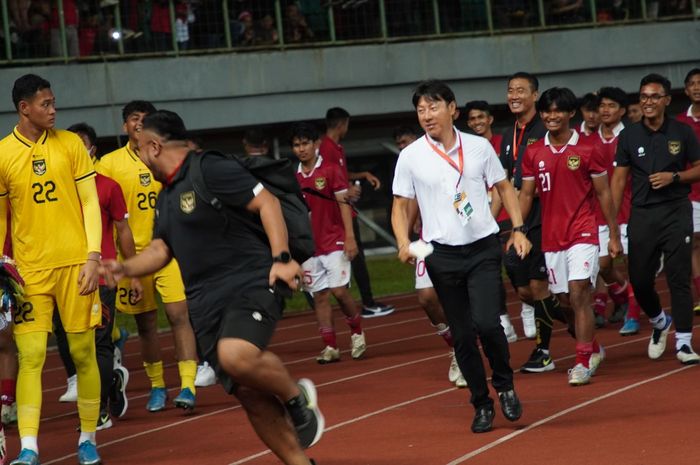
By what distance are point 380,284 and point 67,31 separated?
6.98 m

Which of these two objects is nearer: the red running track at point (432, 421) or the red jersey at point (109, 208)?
the red running track at point (432, 421)

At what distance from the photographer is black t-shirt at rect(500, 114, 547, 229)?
1178 cm

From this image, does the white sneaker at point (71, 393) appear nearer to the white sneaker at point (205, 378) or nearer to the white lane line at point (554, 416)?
the white sneaker at point (205, 378)

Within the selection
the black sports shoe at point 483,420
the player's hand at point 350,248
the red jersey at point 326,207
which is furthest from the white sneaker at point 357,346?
the black sports shoe at point 483,420

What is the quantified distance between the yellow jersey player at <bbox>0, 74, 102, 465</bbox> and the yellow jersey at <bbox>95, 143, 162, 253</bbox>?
A: 215 centimetres

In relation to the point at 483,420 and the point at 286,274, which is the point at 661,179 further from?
the point at 286,274

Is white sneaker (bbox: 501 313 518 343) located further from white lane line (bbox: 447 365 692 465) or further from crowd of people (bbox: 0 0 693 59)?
crowd of people (bbox: 0 0 693 59)

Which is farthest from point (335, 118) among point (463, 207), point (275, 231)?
point (275, 231)

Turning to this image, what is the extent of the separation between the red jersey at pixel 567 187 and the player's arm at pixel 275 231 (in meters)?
4.27

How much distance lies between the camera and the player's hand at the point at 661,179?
449 inches

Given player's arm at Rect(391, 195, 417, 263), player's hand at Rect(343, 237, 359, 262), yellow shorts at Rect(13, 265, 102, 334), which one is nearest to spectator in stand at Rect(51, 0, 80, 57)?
player's hand at Rect(343, 237, 359, 262)

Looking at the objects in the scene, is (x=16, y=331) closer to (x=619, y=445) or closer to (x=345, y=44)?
(x=619, y=445)

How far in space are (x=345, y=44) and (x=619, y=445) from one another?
18.9 m

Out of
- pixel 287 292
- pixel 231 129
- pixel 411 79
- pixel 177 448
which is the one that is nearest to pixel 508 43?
pixel 411 79
